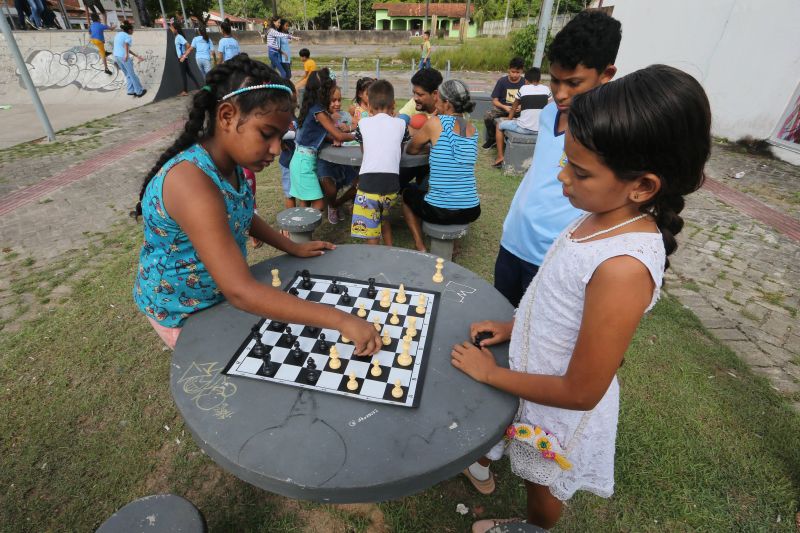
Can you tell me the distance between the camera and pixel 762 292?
13.4 ft

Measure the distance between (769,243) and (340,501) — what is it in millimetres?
6217

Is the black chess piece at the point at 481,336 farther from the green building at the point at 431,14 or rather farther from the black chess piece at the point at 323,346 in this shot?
the green building at the point at 431,14

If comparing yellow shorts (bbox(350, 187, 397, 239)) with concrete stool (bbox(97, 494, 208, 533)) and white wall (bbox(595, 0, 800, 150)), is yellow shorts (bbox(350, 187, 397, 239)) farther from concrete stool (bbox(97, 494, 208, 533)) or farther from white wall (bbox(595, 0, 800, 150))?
white wall (bbox(595, 0, 800, 150))

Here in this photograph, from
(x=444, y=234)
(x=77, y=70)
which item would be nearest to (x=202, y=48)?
(x=77, y=70)

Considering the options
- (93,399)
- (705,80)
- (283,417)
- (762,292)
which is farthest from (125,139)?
(705,80)

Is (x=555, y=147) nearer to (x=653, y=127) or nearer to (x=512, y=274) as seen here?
(x=512, y=274)

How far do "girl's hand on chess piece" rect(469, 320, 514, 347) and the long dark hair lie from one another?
3.69m

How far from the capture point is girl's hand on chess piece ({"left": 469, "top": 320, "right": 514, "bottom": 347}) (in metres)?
1.66

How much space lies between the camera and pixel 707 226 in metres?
5.43

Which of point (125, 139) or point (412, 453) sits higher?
point (412, 453)

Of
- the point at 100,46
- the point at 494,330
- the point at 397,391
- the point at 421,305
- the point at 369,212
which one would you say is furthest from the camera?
the point at 100,46

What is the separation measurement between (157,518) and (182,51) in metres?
15.1

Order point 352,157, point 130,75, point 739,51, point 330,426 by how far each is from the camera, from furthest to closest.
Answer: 1. point 130,75
2. point 739,51
3. point 352,157
4. point 330,426

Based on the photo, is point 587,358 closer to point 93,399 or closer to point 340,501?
point 340,501
